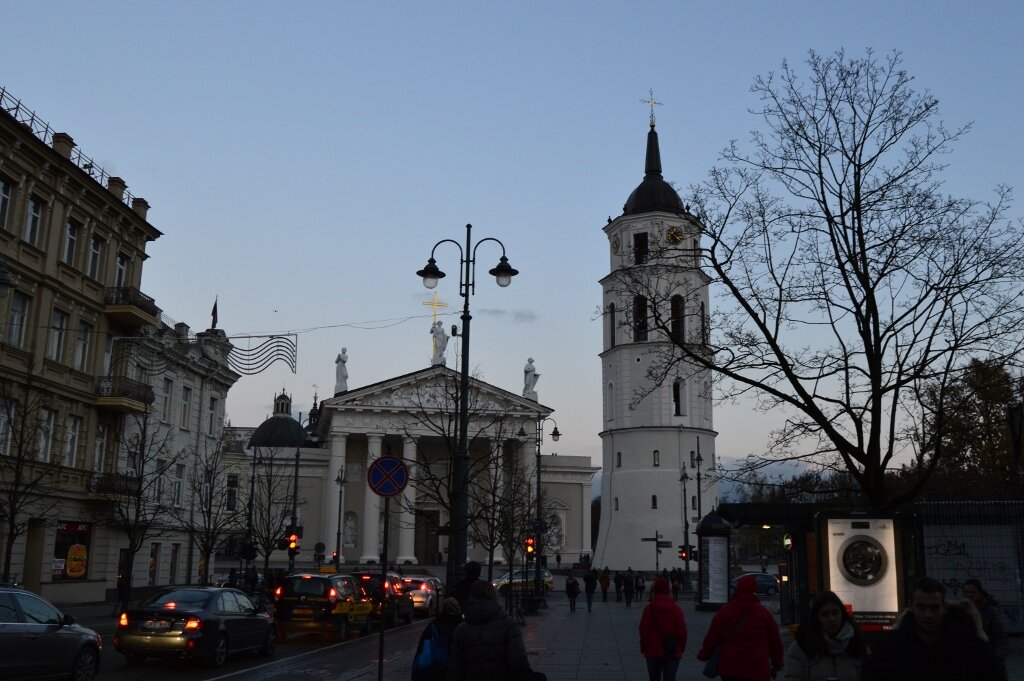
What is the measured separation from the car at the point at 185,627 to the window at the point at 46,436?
15944mm

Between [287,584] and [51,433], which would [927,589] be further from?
[51,433]

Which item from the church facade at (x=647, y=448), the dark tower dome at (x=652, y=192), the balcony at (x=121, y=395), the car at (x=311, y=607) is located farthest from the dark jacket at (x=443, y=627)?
the dark tower dome at (x=652, y=192)

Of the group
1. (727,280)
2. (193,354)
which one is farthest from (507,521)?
(727,280)

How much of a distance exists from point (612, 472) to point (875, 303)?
56182 mm

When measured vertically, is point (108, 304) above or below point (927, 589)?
above

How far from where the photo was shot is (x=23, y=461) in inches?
1100

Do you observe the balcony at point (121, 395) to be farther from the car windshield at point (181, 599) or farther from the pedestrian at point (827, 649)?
the pedestrian at point (827, 649)

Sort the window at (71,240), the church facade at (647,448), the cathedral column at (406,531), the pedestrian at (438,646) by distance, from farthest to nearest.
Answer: the cathedral column at (406,531)
the church facade at (647,448)
the window at (71,240)
the pedestrian at (438,646)

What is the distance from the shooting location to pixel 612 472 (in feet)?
244

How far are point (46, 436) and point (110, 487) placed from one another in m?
3.62

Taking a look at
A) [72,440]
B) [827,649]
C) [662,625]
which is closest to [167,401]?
[72,440]

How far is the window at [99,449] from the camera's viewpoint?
119 ft

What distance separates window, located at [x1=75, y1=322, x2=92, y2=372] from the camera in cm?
3488

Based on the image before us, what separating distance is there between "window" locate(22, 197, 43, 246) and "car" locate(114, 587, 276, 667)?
1710cm
